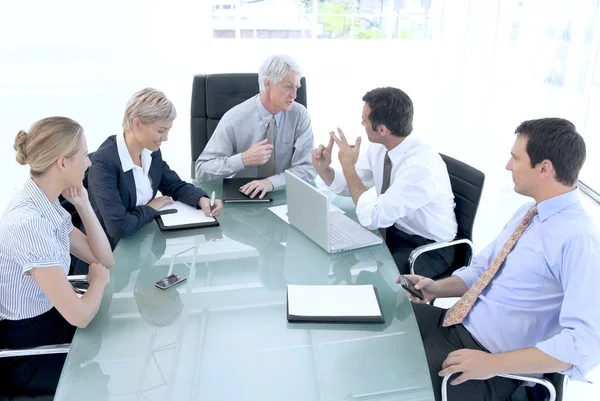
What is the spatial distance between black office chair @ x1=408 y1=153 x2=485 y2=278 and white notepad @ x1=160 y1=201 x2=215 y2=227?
0.83m

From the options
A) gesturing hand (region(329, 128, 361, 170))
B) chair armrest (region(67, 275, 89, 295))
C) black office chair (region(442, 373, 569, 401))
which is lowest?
black office chair (region(442, 373, 569, 401))

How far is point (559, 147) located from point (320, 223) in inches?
30.2

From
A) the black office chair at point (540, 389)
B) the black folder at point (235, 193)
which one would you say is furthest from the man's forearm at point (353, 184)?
the black office chair at point (540, 389)

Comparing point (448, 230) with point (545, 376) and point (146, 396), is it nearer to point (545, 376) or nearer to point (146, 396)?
point (545, 376)

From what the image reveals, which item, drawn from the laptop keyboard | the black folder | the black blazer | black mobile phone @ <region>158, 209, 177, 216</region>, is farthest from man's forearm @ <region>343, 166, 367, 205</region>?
black mobile phone @ <region>158, 209, 177, 216</region>

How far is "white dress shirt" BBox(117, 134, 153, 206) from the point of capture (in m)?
2.19

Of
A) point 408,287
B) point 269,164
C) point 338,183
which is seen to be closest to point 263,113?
point 269,164

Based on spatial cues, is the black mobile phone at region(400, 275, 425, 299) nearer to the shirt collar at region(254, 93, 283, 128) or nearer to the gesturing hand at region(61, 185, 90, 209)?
the gesturing hand at region(61, 185, 90, 209)

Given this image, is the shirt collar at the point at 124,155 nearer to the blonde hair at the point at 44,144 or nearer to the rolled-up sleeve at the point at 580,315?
the blonde hair at the point at 44,144

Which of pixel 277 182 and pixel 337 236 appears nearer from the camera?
pixel 337 236

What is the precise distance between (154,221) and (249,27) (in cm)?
704

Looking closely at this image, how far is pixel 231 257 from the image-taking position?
1.89 m

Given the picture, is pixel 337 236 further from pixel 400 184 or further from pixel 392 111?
pixel 392 111

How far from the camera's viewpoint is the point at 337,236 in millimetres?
2023
